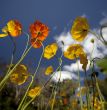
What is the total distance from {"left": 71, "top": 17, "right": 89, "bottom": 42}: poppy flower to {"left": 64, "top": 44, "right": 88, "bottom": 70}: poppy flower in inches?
6.9

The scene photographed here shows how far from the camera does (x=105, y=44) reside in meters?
1.83

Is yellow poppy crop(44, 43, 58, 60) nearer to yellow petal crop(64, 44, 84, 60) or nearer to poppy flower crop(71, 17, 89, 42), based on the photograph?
yellow petal crop(64, 44, 84, 60)

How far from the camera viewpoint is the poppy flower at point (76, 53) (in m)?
2.52

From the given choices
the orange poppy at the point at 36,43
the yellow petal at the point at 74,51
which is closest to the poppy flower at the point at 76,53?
the yellow petal at the point at 74,51

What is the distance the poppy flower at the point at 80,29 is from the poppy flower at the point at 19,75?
457 mm

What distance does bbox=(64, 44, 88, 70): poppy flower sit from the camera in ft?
8.26

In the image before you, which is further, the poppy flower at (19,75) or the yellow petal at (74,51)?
the yellow petal at (74,51)

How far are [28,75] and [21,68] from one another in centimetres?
10

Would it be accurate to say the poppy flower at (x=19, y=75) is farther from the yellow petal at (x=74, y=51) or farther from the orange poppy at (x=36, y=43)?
the yellow petal at (x=74, y=51)

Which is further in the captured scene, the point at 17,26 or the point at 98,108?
the point at 98,108

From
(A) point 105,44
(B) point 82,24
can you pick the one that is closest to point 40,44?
(B) point 82,24

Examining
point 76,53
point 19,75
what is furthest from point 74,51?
point 19,75

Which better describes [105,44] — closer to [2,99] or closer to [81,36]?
[81,36]

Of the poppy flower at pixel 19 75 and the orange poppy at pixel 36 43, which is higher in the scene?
the orange poppy at pixel 36 43
